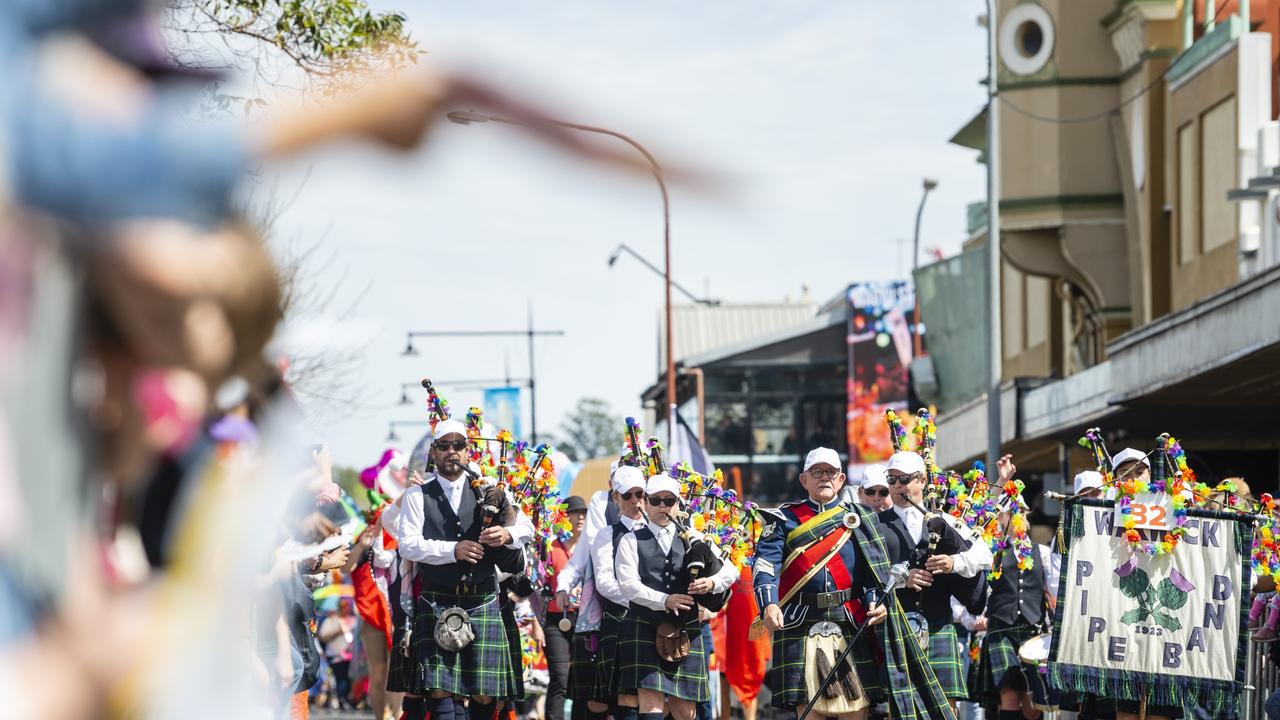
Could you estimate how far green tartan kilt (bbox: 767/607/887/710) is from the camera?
1215cm

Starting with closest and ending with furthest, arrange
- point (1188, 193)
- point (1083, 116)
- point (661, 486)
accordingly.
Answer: point (661, 486) < point (1188, 193) < point (1083, 116)

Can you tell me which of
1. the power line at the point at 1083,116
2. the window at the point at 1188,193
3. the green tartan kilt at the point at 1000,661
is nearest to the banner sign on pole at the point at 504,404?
the power line at the point at 1083,116

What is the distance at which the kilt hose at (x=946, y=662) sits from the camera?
12539 mm

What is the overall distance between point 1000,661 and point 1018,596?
1.63 ft

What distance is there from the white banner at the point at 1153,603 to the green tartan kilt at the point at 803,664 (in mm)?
1374

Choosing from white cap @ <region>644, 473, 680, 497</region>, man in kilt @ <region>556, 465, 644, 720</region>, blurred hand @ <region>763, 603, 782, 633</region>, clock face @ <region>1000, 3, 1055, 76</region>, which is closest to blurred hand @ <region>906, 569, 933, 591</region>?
blurred hand @ <region>763, 603, 782, 633</region>

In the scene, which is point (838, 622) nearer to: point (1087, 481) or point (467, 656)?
point (1087, 481)

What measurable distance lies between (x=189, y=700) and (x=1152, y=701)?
10974 mm

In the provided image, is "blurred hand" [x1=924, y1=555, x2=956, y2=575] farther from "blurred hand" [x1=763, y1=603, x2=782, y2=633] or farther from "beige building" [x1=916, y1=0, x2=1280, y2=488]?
"beige building" [x1=916, y1=0, x2=1280, y2=488]

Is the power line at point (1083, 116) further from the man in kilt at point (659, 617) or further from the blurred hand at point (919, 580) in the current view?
the blurred hand at point (919, 580)

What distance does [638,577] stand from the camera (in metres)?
12.8

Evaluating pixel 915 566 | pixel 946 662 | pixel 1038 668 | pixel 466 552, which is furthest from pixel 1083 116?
pixel 466 552

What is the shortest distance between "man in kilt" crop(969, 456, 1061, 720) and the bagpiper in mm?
2341

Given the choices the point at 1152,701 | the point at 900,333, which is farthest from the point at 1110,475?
the point at 900,333
